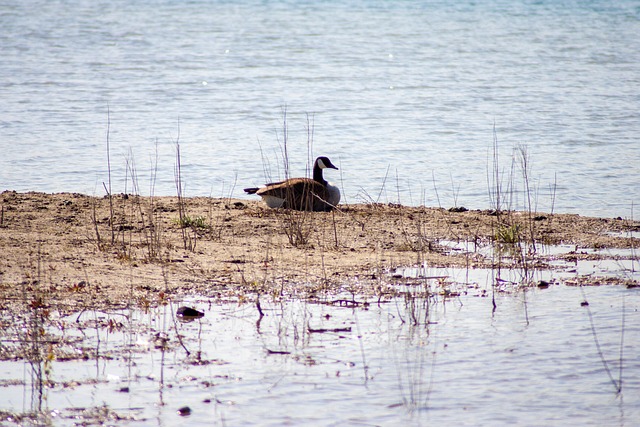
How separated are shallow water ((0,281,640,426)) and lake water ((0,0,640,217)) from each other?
14.7 ft

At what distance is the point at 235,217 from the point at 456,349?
14.7 ft

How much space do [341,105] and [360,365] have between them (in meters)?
13.9

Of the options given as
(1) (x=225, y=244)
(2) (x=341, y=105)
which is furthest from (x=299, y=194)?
(2) (x=341, y=105)

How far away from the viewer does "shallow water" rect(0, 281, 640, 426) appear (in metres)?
5.77

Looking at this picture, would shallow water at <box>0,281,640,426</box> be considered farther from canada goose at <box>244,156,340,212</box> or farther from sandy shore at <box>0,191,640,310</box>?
canada goose at <box>244,156,340,212</box>

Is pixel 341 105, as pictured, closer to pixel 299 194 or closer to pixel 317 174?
pixel 317 174

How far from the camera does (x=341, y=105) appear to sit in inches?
785

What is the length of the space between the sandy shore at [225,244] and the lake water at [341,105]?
1084 millimetres

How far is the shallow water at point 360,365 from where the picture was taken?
5.77 meters

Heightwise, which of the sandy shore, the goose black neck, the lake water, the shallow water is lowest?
the shallow water

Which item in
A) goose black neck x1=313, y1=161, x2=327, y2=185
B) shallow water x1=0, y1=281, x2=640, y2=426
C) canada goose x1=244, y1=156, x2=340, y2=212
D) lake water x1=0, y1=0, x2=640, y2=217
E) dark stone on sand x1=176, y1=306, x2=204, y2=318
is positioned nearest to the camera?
shallow water x1=0, y1=281, x2=640, y2=426

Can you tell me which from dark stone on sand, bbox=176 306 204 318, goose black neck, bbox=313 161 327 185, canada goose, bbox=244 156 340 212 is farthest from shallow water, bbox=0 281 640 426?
goose black neck, bbox=313 161 327 185

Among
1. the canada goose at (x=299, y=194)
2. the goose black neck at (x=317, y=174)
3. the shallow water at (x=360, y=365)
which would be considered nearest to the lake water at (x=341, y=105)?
the goose black neck at (x=317, y=174)

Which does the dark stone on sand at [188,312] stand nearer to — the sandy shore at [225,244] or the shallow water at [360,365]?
the shallow water at [360,365]
